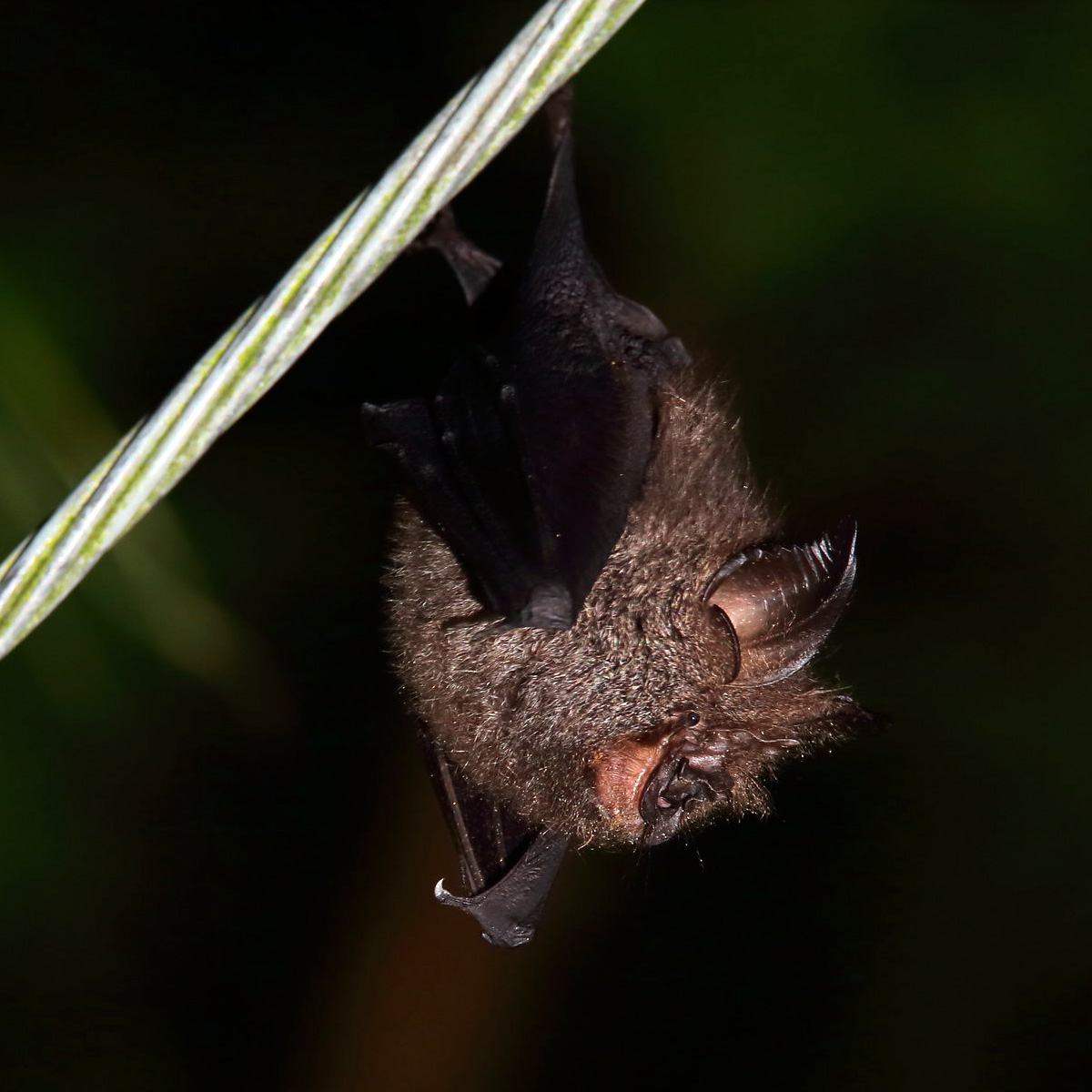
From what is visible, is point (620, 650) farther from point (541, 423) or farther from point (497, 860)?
point (497, 860)

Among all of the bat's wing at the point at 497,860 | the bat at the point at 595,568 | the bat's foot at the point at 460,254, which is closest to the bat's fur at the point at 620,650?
the bat at the point at 595,568

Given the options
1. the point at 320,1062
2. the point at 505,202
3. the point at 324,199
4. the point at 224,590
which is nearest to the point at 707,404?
the point at 505,202

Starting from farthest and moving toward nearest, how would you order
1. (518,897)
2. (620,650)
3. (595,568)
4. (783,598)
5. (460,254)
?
(518,897) → (460,254) → (620,650) → (783,598) → (595,568)

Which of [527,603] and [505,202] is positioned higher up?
[505,202]

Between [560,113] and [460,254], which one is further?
[460,254]

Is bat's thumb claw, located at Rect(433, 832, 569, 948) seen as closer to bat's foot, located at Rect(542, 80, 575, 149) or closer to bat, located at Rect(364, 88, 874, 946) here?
bat, located at Rect(364, 88, 874, 946)

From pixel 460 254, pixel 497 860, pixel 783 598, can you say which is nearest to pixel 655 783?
pixel 783 598

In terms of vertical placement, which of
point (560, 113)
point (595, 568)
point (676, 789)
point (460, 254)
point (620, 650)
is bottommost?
point (676, 789)

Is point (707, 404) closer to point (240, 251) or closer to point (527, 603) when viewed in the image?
point (527, 603)
